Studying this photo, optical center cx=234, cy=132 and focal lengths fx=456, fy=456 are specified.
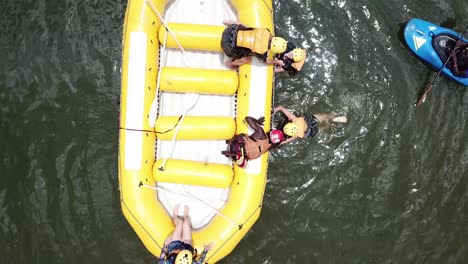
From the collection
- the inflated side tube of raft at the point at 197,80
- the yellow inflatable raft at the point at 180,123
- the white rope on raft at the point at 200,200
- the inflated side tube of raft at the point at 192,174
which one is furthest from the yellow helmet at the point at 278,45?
the white rope on raft at the point at 200,200

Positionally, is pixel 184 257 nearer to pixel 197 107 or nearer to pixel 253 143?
pixel 253 143

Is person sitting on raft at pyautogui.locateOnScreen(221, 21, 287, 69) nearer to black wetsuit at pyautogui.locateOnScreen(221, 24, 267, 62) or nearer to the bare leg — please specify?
black wetsuit at pyautogui.locateOnScreen(221, 24, 267, 62)

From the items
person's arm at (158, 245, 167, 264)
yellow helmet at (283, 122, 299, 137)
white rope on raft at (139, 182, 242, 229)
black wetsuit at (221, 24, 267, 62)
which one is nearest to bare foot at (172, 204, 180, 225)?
white rope on raft at (139, 182, 242, 229)

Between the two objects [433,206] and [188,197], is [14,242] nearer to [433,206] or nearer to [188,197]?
[188,197]

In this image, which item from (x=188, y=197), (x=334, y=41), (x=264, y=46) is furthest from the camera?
(x=334, y=41)

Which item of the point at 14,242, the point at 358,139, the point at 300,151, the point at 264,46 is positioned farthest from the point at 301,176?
the point at 14,242

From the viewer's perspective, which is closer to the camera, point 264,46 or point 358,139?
point 264,46
